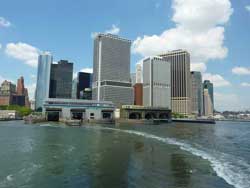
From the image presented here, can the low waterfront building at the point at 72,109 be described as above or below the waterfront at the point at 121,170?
above

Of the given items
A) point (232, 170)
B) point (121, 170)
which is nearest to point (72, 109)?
point (121, 170)

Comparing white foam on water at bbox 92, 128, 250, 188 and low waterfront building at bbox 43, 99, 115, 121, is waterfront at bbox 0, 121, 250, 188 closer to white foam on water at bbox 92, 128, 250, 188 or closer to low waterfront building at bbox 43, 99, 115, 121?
white foam on water at bbox 92, 128, 250, 188

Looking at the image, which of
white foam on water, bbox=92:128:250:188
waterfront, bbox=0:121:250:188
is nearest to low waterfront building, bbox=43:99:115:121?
waterfront, bbox=0:121:250:188

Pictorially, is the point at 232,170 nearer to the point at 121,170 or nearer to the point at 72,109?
the point at 121,170

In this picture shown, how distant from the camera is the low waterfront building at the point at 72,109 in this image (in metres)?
177

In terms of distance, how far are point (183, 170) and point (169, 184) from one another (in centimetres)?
594

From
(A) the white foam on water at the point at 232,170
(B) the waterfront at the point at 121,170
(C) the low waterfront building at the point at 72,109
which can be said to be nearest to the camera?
(B) the waterfront at the point at 121,170

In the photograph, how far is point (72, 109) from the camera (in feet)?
601

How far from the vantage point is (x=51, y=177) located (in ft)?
78.4

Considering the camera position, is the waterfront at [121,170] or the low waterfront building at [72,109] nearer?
the waterfront at [121,170]

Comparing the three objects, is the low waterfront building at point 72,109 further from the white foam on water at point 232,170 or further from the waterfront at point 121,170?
the white foam on water at point 232,170

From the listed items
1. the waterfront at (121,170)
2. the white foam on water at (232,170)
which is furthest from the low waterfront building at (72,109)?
the white foam on water at (232,170)

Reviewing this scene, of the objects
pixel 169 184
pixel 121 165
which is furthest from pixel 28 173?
pixel 169 184

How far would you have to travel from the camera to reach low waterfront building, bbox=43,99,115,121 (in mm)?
177250
